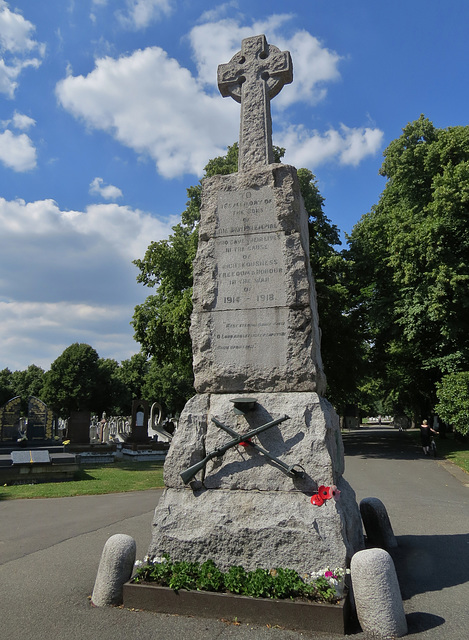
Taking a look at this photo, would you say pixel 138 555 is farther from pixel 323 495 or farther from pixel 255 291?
pixel 255 291

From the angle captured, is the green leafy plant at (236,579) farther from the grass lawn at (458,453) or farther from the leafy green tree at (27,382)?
the leafy green tree at (27,382)

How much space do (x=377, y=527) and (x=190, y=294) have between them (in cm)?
1530

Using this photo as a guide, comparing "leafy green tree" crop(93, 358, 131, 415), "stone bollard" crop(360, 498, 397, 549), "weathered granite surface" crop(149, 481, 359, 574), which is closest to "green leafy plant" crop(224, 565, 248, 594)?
"weathered granite surface" crop(149, 481, 359, 574)

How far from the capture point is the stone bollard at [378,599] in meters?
3.49

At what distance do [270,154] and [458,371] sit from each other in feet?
56.1

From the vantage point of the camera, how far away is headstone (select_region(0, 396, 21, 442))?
2084cm

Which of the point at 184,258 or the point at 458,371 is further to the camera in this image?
the point at 184,258

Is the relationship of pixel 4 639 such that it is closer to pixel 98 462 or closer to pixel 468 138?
pixel 98 462

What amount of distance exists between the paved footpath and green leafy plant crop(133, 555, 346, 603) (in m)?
0.26

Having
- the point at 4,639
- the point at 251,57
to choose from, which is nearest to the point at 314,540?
the point at 4,639

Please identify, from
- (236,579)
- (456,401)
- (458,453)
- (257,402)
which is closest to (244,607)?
(236,579)

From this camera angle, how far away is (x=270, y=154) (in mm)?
6090

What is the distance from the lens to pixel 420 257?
19656 millimetres

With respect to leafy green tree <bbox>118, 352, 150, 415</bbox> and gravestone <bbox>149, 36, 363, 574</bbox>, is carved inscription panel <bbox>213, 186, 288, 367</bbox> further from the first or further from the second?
leafy green tree <bbox>118, 352, 150, 415</bbox>
